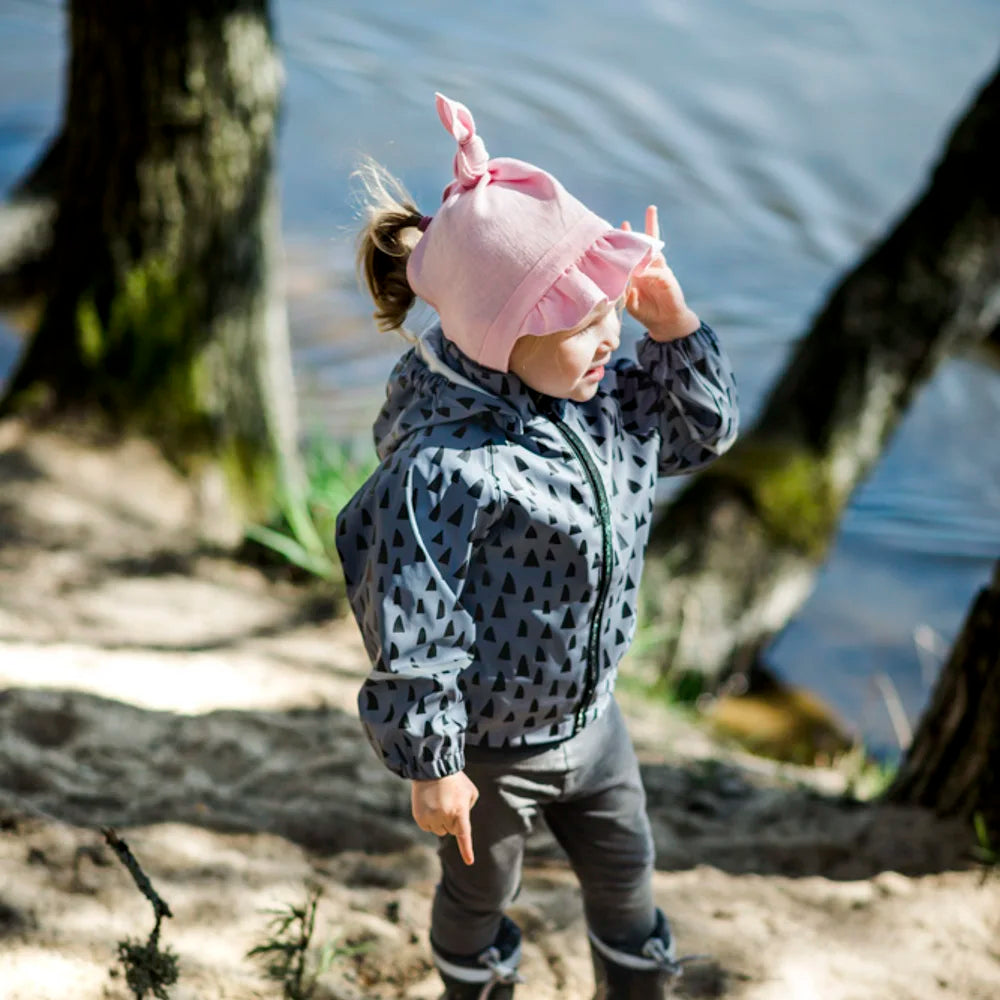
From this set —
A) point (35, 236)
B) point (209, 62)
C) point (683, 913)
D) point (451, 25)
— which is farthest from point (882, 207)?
point (683, 913)

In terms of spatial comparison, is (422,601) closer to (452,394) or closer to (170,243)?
(452,394)

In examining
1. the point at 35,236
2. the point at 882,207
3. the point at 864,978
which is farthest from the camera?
the point at 882,207

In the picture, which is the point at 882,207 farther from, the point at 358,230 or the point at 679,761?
the point at 358,230

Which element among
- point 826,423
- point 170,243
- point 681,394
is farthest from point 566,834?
point 826,423

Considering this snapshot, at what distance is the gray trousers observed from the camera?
2.05 metres

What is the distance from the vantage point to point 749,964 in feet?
8.28

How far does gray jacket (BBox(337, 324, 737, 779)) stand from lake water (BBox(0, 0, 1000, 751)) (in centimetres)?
325

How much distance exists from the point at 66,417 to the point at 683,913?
2.57 m

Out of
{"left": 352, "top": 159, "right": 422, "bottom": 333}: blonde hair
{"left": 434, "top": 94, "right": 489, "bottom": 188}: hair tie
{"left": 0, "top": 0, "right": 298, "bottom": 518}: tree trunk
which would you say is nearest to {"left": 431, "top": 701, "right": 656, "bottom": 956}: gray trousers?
{"left": 352, "top": 159, "right": 422, "bottom": 333}: blonde hair

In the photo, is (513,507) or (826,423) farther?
(826,423)

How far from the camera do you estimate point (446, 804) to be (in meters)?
1.84

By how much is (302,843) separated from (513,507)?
3.94ft

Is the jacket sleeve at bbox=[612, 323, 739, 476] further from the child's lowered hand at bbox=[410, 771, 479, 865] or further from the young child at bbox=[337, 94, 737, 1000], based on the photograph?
the child's lowered hand at bbox=[410, 771, 479, 865]

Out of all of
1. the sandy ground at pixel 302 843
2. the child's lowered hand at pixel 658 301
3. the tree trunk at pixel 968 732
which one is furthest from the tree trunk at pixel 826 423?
the child's lowered hand at pixel 658 301
